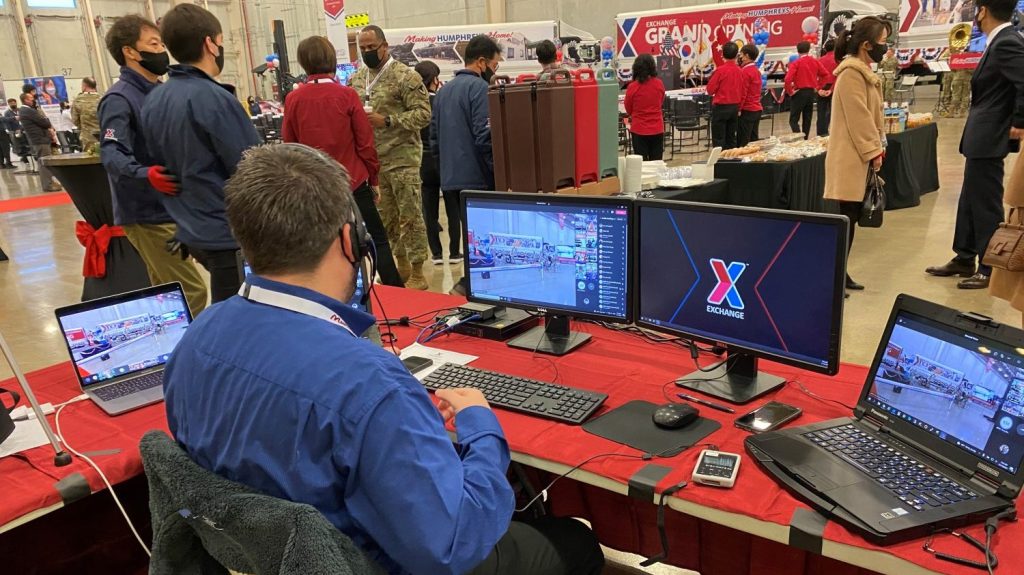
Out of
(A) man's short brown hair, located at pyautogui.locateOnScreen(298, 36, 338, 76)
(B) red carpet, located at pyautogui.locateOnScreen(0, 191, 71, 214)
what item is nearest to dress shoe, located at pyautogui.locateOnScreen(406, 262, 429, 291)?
(A) man's short brown hair, located at pyautogui.locateOnScreen(298, 36, 338, 76)

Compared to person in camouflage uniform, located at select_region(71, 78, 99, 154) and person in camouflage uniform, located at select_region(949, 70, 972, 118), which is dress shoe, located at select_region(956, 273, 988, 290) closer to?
person in camouflage uniform, located at select_region(71, 78, 99, 154)

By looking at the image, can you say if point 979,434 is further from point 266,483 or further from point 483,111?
point 483,111

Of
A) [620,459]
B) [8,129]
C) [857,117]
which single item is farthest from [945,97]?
[8,129]

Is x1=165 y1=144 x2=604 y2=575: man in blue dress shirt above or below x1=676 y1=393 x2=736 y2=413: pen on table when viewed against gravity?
above

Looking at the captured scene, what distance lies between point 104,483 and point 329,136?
273 centimetres

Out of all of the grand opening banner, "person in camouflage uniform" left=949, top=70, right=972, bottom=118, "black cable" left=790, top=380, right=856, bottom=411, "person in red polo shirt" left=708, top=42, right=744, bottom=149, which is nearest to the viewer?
"black cable" left=790, top=380, right=856, bottom=411

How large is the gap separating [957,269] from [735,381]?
3.64 metres

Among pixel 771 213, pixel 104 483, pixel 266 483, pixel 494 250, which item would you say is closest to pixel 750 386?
pixel 771 213

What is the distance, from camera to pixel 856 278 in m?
4.65

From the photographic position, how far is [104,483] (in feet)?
4.99

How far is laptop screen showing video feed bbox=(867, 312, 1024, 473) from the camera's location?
1189 mm

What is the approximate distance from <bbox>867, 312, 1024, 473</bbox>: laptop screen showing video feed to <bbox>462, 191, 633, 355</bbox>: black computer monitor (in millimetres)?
664

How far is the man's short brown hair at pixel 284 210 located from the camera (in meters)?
1.10

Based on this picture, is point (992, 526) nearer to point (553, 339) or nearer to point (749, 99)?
point (553, 339)
